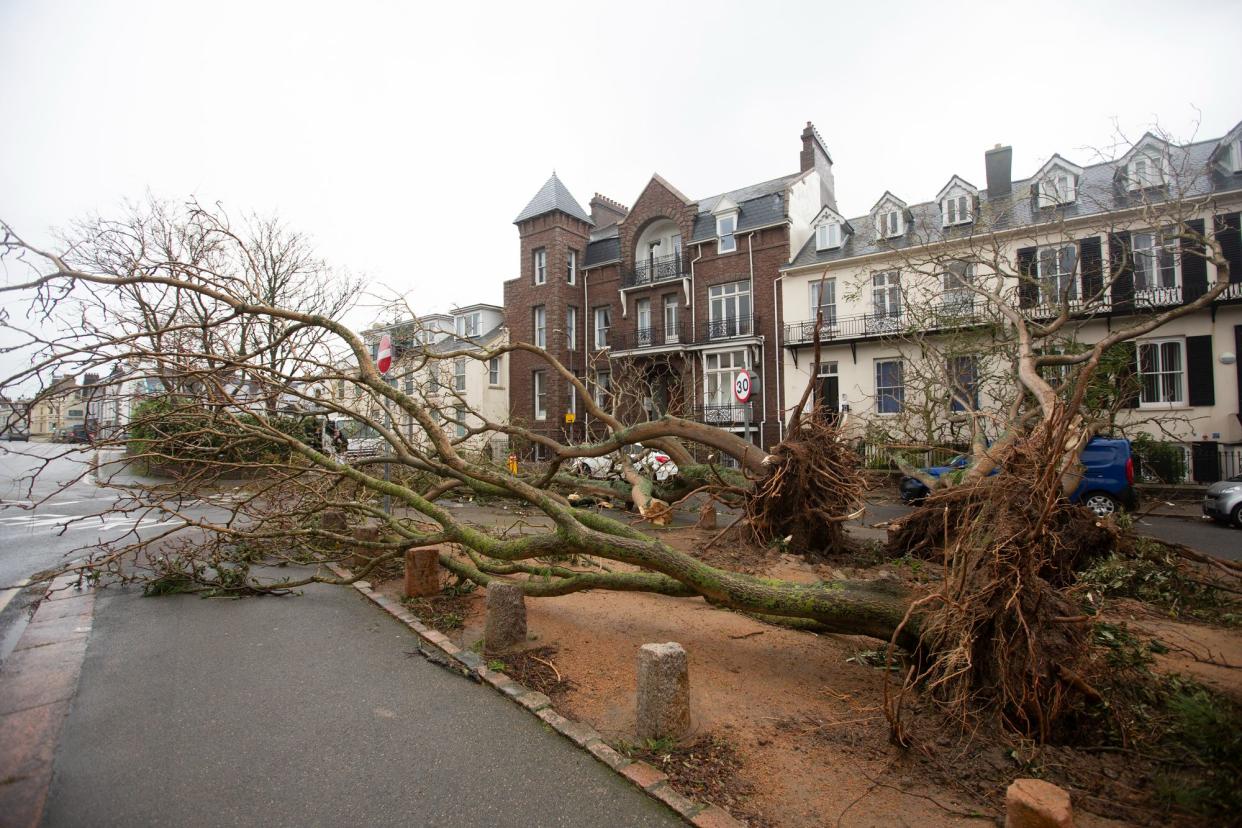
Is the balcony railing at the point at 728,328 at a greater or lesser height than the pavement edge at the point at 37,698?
greater

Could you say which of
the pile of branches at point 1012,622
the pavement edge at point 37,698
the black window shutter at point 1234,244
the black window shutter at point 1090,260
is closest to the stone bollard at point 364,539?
the pavement edge at point 37,698

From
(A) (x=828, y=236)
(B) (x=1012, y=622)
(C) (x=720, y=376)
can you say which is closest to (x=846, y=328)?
(A) (x=828, y=236)

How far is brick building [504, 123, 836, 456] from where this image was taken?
23.7m

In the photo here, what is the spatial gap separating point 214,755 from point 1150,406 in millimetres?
22521

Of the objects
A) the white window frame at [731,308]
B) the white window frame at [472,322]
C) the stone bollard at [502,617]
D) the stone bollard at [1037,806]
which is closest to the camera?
the stone bollard at [1037,806]

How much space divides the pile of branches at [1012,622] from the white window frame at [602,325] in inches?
1000

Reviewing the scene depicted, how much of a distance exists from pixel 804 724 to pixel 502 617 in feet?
8.10

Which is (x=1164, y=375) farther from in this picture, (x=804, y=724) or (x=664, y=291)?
(x=804, y=724)

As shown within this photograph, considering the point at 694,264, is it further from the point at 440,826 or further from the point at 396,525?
the point at 440,826

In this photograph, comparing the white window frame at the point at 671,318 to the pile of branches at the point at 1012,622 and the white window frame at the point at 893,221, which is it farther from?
the pile of branches at the point at 1012,622

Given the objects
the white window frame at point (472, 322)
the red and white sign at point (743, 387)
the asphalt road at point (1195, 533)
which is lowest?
the asphalt road at point (1195, 533)

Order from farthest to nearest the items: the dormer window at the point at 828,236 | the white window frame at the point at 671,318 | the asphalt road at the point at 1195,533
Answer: the white window frame at the point at 671,318
the dormer window at the point at 828,236
the asphalt road at the point at 1195,533

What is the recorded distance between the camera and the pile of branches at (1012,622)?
10.7ft

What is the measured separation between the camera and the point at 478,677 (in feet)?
14.6
